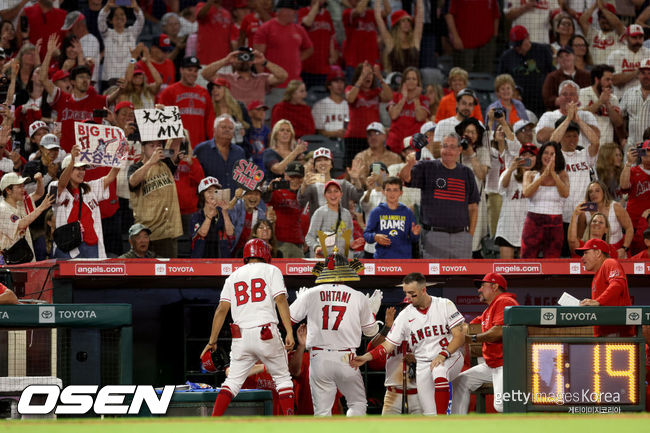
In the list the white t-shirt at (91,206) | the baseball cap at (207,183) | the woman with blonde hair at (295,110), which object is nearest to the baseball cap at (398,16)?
the woman with blonde hair at (295,110)

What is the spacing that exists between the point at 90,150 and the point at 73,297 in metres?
1.56

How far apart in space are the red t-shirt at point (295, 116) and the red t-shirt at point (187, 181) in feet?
6.66

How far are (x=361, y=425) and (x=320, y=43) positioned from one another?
31.0ft

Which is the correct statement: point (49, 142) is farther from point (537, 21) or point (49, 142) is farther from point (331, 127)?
point (537, 21)

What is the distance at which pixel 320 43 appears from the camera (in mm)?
14594

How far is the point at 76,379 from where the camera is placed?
9.70 metres

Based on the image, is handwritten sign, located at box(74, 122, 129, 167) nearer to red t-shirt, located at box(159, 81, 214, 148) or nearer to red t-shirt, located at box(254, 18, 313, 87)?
red t-shirt, located at box(159, 81, 214, 148)

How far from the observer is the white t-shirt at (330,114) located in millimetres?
13250

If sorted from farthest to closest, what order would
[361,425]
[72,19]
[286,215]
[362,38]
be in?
1. [362,38]
2. [72,19]
3. [286,215]
4. [361,425]

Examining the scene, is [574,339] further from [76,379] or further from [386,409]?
[76,379]

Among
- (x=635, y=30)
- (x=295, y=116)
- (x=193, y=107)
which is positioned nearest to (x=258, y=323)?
(x=193, y=107)

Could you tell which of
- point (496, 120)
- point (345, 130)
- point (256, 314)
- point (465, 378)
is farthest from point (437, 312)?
point (345, 130)

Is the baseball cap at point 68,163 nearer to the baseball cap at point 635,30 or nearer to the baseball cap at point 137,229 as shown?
the baseball cap at point 137,229

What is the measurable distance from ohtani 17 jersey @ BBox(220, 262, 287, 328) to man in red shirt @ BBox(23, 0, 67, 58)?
6608 mm
